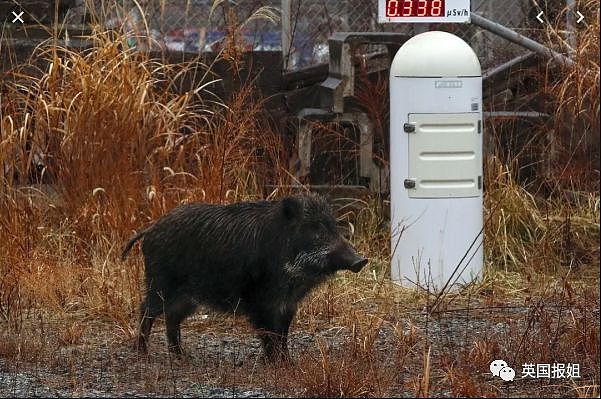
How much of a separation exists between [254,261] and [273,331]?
1.20ft

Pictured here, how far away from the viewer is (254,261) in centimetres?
622

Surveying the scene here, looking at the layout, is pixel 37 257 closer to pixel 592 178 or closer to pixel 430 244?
pixel 430 244

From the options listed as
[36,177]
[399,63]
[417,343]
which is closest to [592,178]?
[399,63]

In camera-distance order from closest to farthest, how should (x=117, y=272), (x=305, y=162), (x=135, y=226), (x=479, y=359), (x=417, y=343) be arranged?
(x=479, y=359) → (x=417, y=343) → (x=117, y=272) → (x=135, y=226) → (x=305, y=162)

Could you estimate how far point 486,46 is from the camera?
12.1 m

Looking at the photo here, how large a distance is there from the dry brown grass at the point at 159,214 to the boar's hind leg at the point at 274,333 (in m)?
0.16

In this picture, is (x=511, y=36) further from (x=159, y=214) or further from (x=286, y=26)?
(x=159, y=214)

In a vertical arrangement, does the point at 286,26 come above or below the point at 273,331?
above

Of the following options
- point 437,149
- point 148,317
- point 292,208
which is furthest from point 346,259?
point 437,149

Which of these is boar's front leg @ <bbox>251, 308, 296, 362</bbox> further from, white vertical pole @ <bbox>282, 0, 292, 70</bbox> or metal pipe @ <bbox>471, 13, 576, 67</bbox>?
white vertical pole @ <bbox>282, 0, 292, 70</bbox>

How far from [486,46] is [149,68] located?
3.97 meters

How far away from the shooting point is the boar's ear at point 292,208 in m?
6.20

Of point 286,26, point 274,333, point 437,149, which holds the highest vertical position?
point 286,26

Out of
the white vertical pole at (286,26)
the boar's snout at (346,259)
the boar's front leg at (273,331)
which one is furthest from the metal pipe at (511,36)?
the boar's front leg at (273,331)
